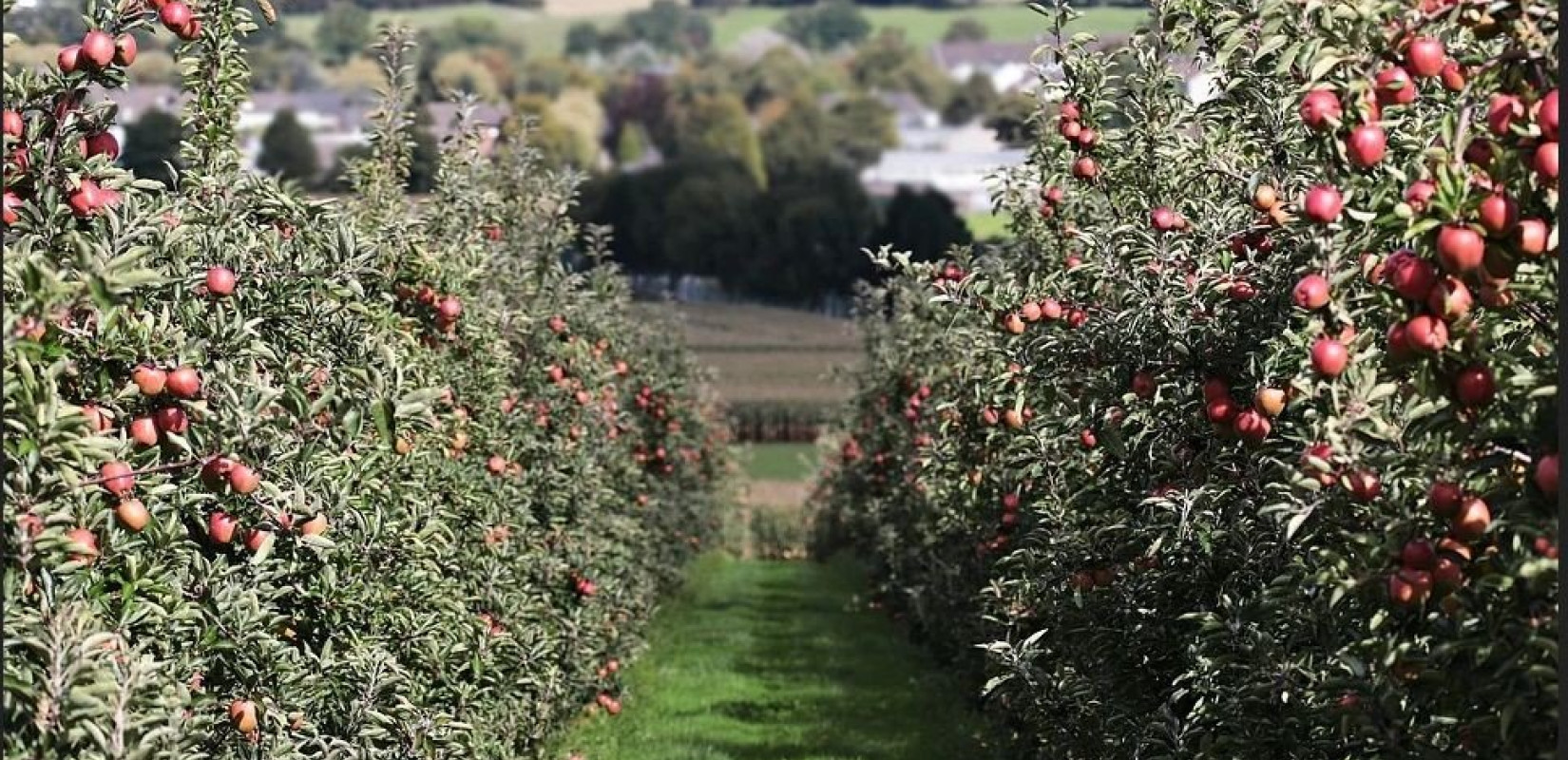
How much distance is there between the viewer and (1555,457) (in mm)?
4273

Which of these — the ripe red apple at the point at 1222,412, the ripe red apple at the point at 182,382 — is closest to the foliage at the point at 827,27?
the ripe red apple at the point at 1222,412

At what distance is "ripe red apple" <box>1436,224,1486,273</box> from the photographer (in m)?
4.33

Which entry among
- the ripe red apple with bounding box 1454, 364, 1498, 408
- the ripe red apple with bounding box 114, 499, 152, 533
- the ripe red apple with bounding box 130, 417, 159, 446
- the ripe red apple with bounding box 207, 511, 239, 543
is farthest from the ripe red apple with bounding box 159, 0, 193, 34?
the ripe red apple with bounding box 1454, 364, 1498, 408

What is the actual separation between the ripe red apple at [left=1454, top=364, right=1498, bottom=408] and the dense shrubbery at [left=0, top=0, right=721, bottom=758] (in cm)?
291

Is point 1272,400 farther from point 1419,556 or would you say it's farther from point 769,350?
point 769,350

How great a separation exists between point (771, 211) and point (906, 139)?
96.9 feet

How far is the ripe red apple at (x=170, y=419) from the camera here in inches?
226

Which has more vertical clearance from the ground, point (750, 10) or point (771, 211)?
point (750, 10)

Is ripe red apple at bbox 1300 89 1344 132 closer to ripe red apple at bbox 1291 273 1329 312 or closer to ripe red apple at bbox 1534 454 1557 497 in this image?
ripe red apple at bbox 1291 273 1329 312

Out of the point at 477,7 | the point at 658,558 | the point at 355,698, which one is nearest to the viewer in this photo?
the point at 355,698

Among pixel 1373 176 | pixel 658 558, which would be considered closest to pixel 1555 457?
pixel 1373 176

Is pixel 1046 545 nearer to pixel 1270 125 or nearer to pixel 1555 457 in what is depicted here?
pixel 1270 125

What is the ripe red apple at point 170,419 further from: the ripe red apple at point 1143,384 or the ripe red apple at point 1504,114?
the ripe red apple at point 1504,114

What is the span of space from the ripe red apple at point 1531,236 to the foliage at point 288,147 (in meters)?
84.3
